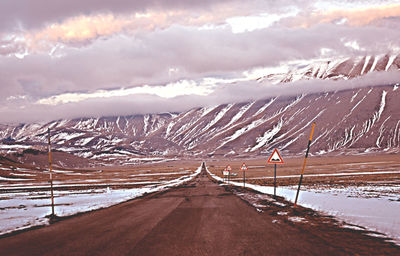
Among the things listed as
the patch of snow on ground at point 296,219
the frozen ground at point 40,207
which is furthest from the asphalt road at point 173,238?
the frozen ground at point 40,207

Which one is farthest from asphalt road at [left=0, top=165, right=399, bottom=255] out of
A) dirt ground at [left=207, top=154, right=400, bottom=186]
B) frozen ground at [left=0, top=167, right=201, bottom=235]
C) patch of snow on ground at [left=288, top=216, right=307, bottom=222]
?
dirt ground at [left=207, top=154, right=400, bottom=186]

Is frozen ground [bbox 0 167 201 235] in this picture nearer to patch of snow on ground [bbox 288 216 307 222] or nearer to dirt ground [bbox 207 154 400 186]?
patch of snow on ground [bbox 288 216 307 222]

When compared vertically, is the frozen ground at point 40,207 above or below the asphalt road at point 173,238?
below

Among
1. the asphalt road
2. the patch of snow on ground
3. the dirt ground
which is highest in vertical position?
the asphalt road

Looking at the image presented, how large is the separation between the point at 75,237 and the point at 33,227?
345 cm

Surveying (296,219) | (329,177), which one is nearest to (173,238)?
(296,219)

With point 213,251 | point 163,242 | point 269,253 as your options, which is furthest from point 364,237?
point 163,242

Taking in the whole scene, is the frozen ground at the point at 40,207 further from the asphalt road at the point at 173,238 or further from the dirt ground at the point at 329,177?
the dirt ground at the point at 329,177

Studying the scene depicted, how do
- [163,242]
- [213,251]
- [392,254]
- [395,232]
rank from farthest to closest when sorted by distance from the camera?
[395,232], [163,242], [213,251], [392,254]

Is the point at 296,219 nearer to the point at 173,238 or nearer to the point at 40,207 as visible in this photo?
the point at 173,238

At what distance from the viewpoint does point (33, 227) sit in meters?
12.9

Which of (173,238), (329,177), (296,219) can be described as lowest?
(329,177)

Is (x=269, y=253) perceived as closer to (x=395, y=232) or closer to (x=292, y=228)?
(x=292, y=228)

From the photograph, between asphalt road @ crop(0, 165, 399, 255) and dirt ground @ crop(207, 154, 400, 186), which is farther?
dirt ground @ crop(207, 154, 400, 186)
